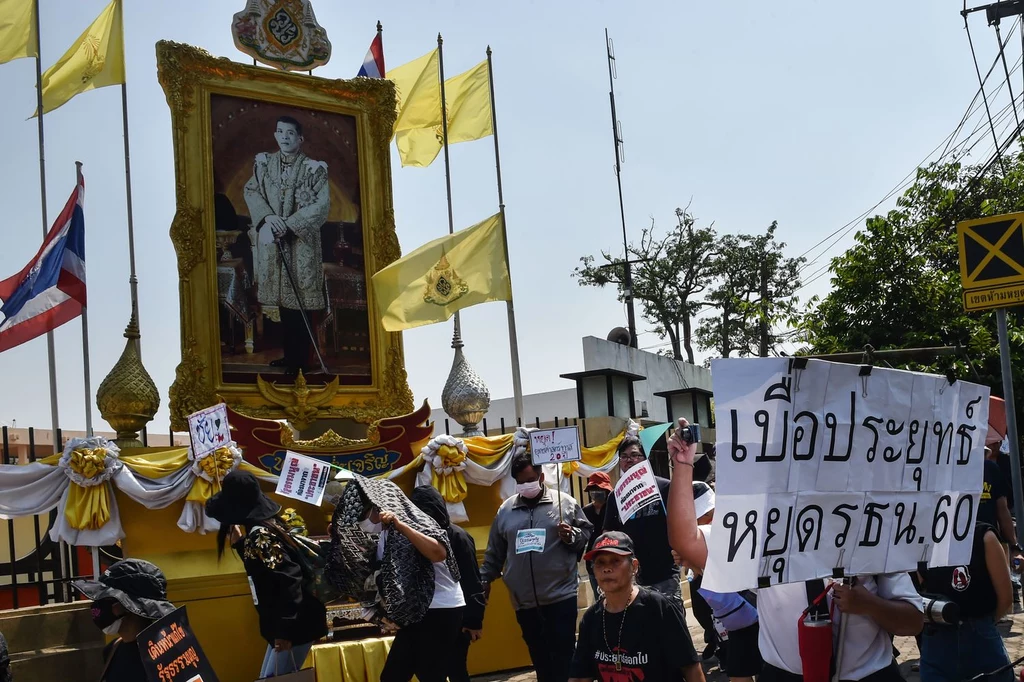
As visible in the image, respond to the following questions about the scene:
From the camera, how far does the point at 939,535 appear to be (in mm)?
4570

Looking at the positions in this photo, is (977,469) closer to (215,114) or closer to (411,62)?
(215,114)

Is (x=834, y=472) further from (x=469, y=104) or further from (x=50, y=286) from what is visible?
(x=469, y=104)

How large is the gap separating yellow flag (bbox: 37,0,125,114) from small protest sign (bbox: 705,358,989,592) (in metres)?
10.9

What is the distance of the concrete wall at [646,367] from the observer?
17.6 m

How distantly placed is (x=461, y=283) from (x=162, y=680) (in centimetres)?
927

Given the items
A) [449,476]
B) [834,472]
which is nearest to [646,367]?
[449,476]

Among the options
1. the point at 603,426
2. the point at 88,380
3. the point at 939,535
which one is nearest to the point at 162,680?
the point at 939,535

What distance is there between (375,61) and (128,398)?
20.1 feet

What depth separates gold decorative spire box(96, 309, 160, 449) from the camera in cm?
1081

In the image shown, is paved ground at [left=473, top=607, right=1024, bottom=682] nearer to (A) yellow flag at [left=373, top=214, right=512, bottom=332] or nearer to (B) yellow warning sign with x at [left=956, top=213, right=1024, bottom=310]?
(B) yellow warning sign with x at [left=956, top=213, right=1024, bottom=310]

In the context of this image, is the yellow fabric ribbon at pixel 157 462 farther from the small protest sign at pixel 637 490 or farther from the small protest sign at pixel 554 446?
the small protest sign at pixel 637 490

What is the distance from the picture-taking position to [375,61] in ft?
48.1

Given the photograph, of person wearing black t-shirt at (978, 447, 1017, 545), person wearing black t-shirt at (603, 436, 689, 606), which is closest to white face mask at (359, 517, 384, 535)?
person wearing black t-shirt at (603, 436, 689, 606)

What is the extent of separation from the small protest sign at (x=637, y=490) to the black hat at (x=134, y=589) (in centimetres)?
278
